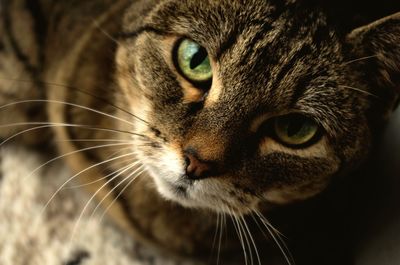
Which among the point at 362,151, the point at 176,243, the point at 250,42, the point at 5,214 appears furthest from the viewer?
the point at 5,214

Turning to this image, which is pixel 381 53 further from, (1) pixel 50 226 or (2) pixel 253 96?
(1) pixel 50 226

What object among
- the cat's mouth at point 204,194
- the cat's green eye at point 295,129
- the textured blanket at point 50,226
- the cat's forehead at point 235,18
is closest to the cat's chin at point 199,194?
the cat's mouth at point 204,194

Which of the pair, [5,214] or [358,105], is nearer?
[358,105]

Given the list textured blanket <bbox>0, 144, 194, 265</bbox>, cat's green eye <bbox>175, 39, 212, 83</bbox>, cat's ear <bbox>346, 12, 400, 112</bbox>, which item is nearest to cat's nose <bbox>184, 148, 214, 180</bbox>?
cat's green eye <bbox>175, 39, 212, 83</bbox>

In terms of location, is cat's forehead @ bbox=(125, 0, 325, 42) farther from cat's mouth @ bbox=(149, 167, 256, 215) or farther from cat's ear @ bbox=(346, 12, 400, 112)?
cat's mouth @ bbox=(149, 167, 256, 215)

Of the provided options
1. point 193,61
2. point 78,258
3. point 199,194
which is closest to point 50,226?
point 78,258

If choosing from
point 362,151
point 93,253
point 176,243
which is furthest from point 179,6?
point 93,253

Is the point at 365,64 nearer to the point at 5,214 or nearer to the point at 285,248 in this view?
the point at 285,248
